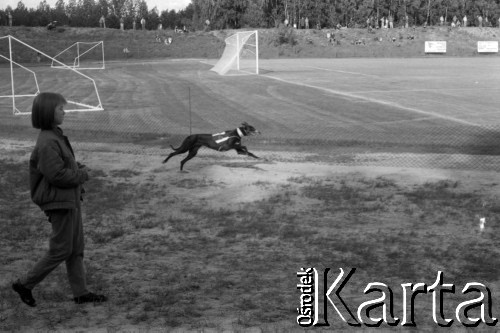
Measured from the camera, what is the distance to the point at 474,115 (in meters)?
26.1

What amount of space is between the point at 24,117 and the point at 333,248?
19.6 m

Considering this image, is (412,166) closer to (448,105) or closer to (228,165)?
(228,165)

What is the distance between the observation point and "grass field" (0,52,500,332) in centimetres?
684

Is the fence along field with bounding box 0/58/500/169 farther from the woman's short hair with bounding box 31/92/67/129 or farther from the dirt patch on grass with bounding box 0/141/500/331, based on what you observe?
the woman's short hair with bounding box 31/92/67/129

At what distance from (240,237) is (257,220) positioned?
92cm

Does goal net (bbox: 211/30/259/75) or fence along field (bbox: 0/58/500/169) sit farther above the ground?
goal net (bbox: 211/30/259/75)

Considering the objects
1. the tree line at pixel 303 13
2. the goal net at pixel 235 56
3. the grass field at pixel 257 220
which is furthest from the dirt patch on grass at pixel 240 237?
the tree line at pixel 303 13

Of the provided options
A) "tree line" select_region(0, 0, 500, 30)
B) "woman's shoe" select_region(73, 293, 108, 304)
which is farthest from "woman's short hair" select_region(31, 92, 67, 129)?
"tree line" select_region(0, 0, 500, 30)

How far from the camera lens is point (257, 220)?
1041 centimetres

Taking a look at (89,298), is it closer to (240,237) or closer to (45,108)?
(45,108)

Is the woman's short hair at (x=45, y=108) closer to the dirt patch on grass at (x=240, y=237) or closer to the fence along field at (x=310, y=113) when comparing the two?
the dirt patch on grass at (x=240, y=237)

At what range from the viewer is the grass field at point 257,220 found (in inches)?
269

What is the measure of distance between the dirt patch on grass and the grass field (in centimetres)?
3

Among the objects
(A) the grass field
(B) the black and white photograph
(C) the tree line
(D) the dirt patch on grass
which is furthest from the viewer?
(C) the tree line
